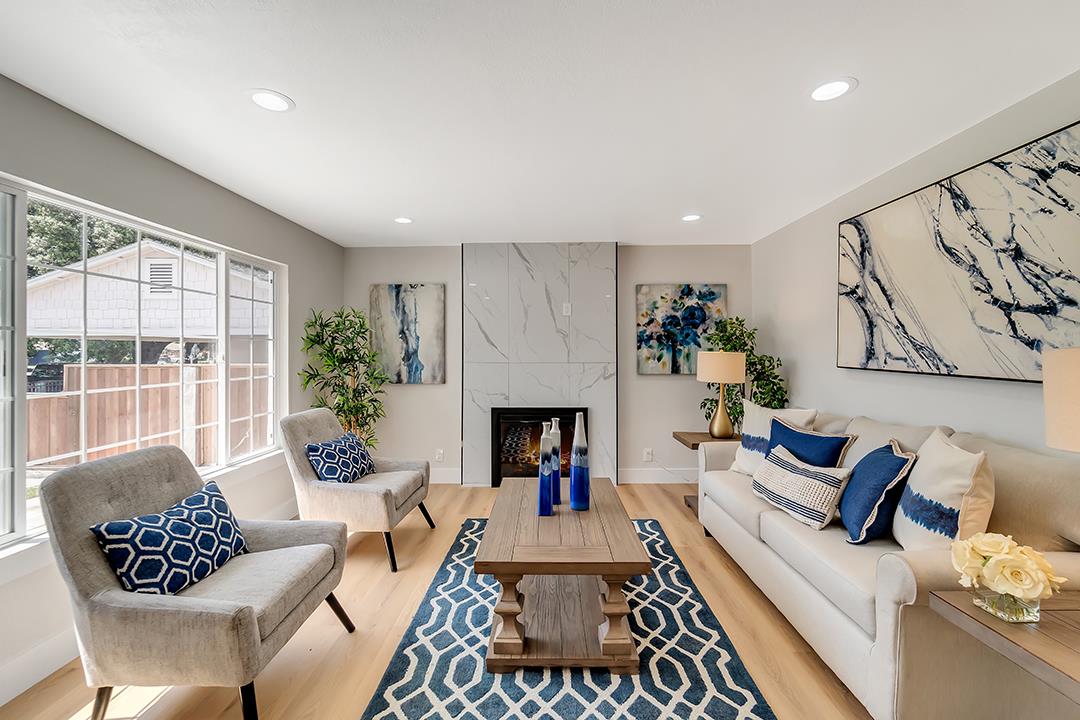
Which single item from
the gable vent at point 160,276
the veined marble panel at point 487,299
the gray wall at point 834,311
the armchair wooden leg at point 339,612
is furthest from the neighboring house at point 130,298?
the gray wall at point 834,311

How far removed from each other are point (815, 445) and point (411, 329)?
3695 millimetres

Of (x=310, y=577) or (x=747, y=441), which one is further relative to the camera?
(x=747, y=441)

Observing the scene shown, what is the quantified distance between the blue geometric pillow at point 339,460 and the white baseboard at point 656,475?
2.59 metres

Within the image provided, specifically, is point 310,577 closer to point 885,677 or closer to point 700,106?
point 885,677

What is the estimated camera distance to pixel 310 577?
6.47 feet

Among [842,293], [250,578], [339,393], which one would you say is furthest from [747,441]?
[339,393]

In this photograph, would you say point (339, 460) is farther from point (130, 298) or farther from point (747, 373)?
point (747, 373)

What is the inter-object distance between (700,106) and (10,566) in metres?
3.37

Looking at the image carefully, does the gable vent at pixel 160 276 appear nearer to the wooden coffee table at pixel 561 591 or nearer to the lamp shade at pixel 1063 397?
the wooden coffee table at pixel 561 591

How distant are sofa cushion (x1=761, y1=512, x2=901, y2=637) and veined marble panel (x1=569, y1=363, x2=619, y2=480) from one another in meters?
2.28

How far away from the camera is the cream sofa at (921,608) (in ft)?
5.12

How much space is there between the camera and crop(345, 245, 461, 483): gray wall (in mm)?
4874

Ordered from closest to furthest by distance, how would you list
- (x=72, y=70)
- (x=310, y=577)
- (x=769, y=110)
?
(x=72, y=70) → (x=310, y=577) → (x=769, y=110)

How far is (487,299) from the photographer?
4754 millimetres
